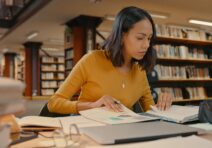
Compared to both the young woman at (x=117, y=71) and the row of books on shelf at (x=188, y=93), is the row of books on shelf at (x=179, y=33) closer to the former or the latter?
the row of books on shelf at (x=188, y=93)

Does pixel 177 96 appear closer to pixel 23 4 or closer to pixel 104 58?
pixel 104 58

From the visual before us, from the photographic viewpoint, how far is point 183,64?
5070 mm

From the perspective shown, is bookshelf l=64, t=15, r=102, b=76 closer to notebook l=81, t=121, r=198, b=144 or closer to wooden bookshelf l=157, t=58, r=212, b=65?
wooden bookshelf l=157, t=58, r=212, b=65

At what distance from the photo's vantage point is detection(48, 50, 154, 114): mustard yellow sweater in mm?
1512

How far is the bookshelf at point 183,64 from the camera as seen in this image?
15.3ft

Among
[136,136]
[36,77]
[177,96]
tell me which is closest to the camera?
[136,136]

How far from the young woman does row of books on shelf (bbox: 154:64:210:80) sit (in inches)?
119

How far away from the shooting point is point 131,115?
108 centimetres

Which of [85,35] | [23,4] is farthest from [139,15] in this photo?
[23,4]

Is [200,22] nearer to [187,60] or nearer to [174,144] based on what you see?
[187,60]

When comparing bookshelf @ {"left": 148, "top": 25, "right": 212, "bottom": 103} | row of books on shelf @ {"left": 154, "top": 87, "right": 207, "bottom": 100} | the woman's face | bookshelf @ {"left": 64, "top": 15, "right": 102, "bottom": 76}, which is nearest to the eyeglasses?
the woman's face

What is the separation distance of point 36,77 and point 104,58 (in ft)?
29.8

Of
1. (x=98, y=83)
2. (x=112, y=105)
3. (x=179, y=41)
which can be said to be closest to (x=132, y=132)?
(x=112, y=105)

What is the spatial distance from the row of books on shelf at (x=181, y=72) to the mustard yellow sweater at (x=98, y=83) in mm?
3052
